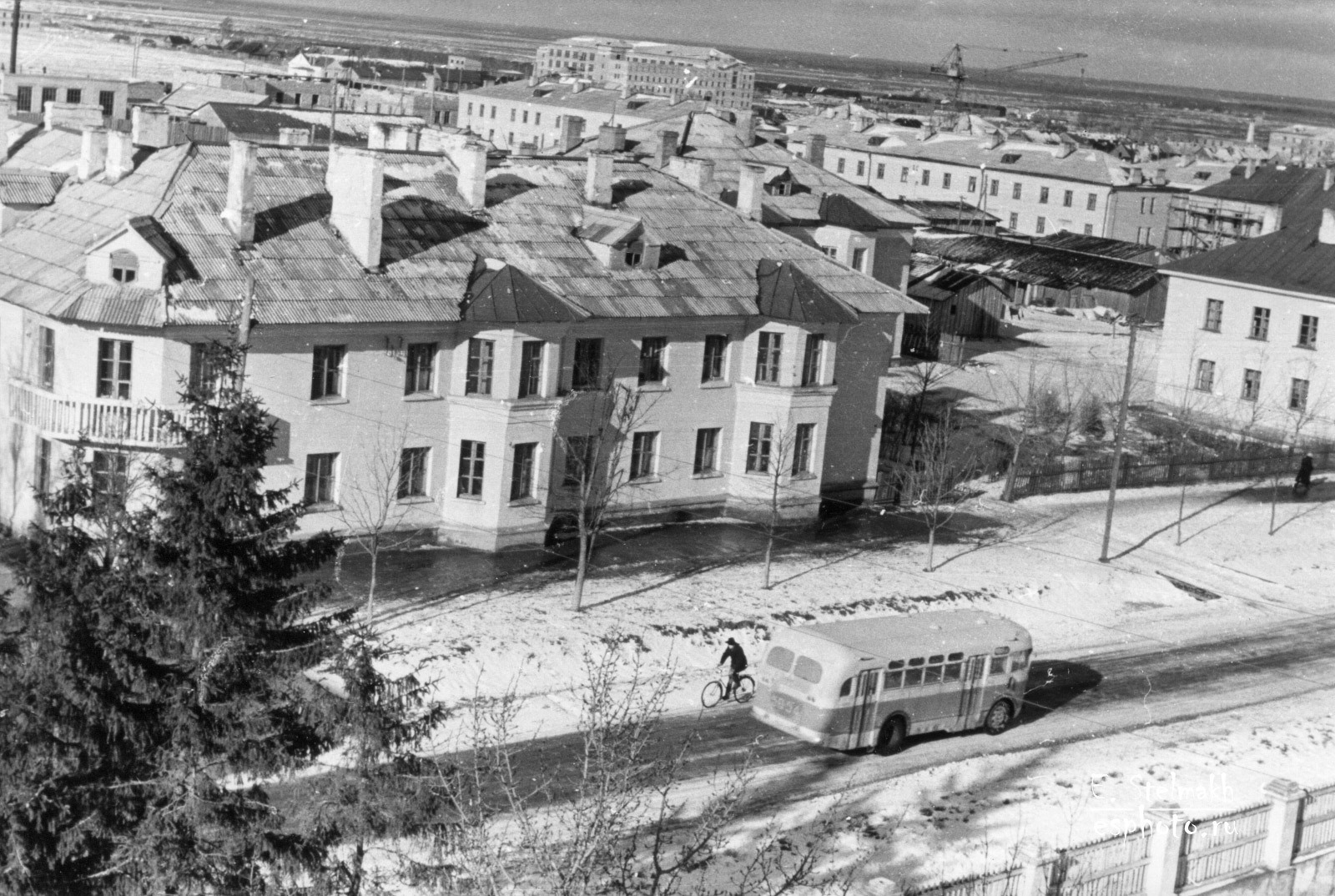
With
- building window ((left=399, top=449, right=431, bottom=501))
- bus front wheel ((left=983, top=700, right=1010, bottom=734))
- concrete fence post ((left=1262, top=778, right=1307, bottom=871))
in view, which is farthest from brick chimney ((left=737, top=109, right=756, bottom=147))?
concrete fence post ((left=1262, top=778, right=1307, bottom=871))

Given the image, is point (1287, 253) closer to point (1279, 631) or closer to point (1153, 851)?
point (1279, 631)

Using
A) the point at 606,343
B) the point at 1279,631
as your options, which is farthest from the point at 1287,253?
the point at 606,343

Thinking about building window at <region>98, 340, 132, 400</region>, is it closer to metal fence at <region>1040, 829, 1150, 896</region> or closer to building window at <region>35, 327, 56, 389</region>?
building window at <region>35, 327, 56, 389</region>

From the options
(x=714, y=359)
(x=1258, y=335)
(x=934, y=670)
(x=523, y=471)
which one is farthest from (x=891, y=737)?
(x=1258, y=335)

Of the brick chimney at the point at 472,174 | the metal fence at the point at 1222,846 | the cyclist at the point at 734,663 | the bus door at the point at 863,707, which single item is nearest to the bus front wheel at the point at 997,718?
the bus door at the point at 863,707

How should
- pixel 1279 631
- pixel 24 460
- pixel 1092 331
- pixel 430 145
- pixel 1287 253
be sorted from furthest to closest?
pixel 1092 331 < pixel 1287 253 < pixel 430 145 < pixel 1279 631 < pixel 24 460
